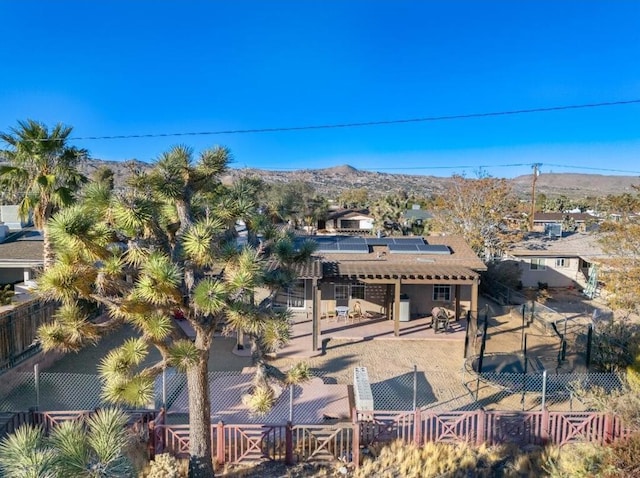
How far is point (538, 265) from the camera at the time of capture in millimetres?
26328

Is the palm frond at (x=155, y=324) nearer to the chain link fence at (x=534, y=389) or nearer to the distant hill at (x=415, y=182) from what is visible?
the chain link fence at (x=534, y=389)

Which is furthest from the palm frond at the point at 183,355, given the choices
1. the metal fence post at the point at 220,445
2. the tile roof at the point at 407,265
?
the tile roof at the point at 407,265

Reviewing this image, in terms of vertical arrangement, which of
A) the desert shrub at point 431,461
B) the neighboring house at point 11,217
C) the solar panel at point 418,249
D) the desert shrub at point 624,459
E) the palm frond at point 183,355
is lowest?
the desert shrub at point 431,461

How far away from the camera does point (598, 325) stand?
46.4 ft

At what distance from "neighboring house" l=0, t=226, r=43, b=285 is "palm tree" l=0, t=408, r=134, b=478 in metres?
11.8

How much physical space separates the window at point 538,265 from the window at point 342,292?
13967mm

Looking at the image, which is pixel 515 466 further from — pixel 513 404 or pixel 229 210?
pixel 229 210

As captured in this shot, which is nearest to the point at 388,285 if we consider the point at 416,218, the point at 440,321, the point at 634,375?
the point at 440,321

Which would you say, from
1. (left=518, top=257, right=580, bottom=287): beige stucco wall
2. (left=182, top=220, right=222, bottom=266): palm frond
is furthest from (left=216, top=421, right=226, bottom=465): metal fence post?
(left=518, top=257, right=580, bottom=287): beige stucco wall

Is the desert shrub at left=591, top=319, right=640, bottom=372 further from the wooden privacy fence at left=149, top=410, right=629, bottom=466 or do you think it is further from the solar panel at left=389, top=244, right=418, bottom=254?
the solar panel at left=389, top=244, right=418, bottom=254

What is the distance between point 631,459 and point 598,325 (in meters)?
9.31

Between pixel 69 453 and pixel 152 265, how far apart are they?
2107 mm

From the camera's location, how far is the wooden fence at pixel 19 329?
10.8 meters

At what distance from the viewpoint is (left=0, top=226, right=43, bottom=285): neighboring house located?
52.1 ft
